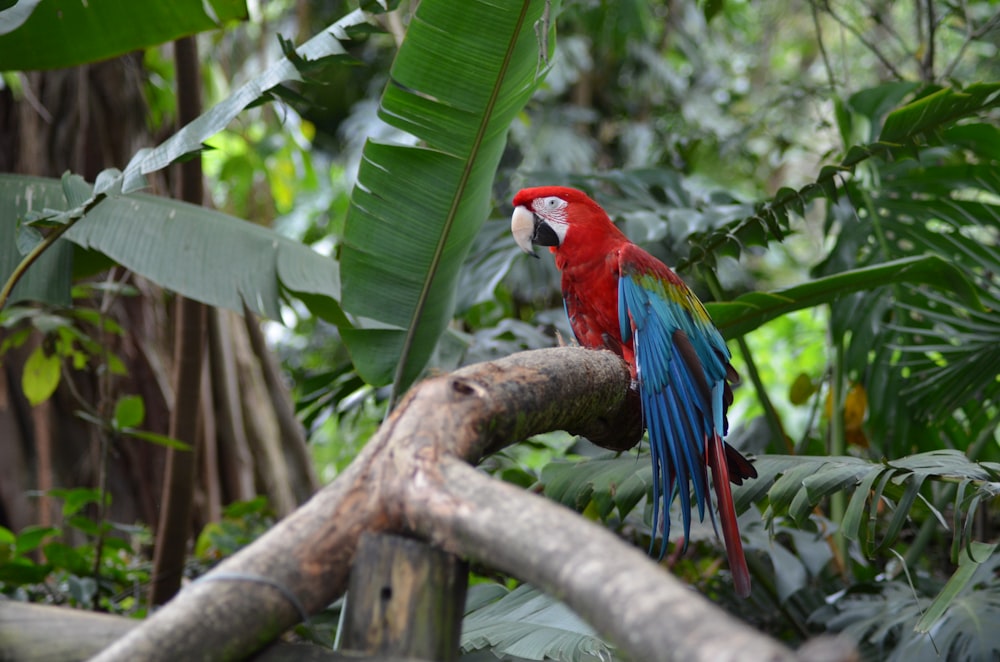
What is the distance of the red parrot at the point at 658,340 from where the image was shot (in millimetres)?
1106

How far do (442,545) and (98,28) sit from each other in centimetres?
138

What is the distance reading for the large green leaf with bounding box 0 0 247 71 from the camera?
4.85 ft

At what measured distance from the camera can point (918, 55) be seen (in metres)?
2.32

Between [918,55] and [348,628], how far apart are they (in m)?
2.39

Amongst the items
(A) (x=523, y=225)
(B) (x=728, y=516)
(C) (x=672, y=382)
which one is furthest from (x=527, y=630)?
(A) (x=523, y=225)

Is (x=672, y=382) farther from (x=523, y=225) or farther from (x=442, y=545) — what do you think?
(x=442, y=545)

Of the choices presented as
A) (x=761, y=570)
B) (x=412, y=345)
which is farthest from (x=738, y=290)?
(x=412, y=345)

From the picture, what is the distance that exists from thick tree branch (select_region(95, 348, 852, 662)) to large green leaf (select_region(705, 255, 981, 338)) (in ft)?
2.42

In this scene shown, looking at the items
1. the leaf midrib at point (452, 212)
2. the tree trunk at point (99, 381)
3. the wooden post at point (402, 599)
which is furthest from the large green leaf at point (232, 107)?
the tree trunk at point (99, 381)

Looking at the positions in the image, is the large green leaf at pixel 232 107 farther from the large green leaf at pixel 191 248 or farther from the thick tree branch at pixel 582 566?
the thick tree branch at pixel 582 566

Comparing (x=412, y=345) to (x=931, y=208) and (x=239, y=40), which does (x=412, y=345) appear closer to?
(x=931, y=208)

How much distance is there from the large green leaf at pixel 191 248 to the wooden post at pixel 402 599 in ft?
2.87

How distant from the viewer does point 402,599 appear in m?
0.57

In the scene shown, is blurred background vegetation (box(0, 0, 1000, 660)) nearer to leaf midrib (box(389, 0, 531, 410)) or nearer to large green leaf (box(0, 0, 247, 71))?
leaf midrib (box(389, 0, 531, 410))
